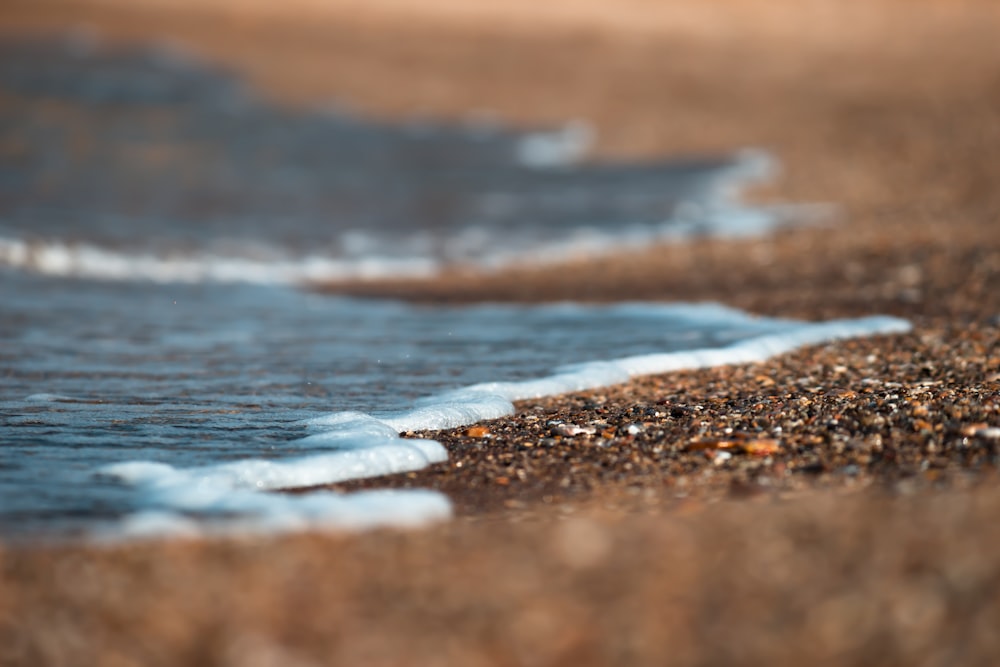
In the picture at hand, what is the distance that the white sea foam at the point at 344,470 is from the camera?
342 cm

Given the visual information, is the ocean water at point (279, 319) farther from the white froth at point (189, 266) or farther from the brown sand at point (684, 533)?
the brown sand at point (684, 533)

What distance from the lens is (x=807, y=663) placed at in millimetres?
2420

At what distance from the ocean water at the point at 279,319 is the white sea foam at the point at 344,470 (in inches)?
0.5

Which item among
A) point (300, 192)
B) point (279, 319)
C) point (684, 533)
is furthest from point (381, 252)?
point (684, 533)

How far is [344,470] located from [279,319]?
3.28 meters

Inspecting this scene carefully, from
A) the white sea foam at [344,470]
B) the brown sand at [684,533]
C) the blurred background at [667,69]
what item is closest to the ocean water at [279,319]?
the white sea foam at [344,470]

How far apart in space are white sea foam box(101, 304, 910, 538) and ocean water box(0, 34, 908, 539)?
0.04 feet

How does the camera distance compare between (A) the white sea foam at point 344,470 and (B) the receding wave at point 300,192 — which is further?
(B) the receding wave at point 300,192

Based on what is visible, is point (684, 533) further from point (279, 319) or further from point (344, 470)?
point (279, 319)

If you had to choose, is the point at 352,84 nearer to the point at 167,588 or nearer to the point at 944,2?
the point at 944,2

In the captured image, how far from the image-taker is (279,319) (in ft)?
23.4

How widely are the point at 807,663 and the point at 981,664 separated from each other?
1.17 feet

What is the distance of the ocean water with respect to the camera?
390 cm

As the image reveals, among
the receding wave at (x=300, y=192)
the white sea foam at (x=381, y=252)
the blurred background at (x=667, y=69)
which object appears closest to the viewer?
the white sea foam at (x=381, y=252)
